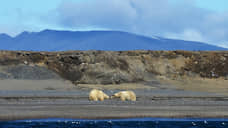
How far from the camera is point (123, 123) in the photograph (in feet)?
92.0

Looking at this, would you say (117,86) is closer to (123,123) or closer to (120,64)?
(120,64)

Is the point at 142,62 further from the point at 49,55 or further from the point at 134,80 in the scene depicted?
the point at 49,55

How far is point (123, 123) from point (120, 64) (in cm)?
4171

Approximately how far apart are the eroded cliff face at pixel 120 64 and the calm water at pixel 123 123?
111ft

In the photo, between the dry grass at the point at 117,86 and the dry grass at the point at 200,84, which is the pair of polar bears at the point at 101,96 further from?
the dry grass at the point at 200,84

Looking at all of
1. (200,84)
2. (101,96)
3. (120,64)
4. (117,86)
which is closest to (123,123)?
(101,96)

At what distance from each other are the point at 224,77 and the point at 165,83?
33.6 ft

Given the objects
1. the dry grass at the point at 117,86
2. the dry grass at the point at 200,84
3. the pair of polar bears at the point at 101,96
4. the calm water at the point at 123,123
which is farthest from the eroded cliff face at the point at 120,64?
the calm water at the point at 123,123

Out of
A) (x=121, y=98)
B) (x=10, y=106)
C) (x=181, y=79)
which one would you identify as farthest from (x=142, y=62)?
(x=10, y=106)

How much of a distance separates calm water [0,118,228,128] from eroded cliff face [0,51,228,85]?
34.0 m

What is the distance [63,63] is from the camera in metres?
69.9

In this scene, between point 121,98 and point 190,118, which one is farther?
point 121,98

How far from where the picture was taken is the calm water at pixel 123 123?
88.0ft

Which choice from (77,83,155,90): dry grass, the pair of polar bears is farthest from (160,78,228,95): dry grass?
the pair of polar bears
